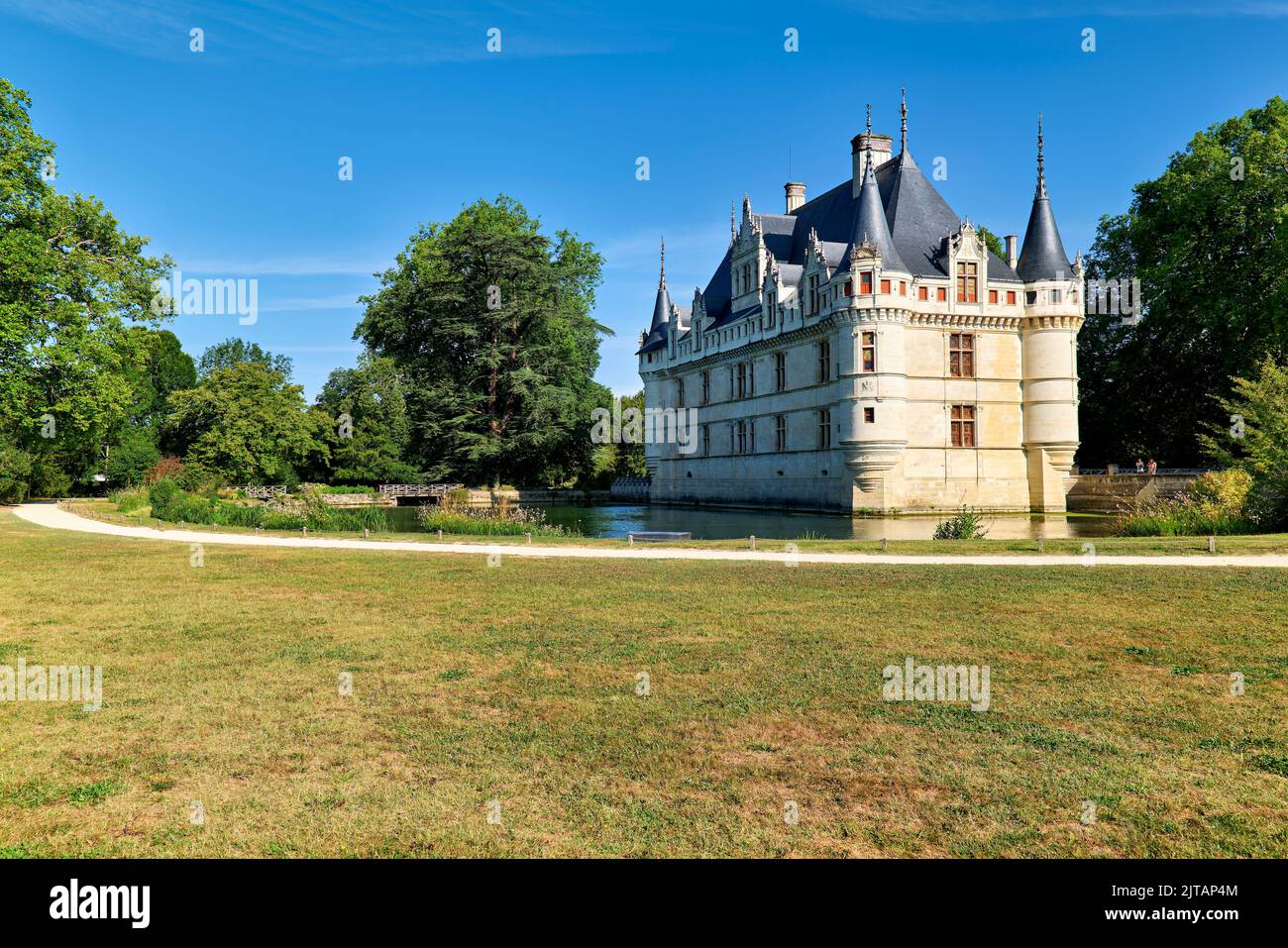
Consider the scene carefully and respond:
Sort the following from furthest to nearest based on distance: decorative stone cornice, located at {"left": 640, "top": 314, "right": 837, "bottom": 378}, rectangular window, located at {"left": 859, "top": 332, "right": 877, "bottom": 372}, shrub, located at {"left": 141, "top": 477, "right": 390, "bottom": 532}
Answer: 1. decorative stone cornice, located at {"left": 640, "top": 314, "right": 837, "bottom": 378}
2. rectangular window, located at {"left": 859, "top": 332, "right": 877, "bottom": 372}
3. shrub, located at {"left": 141, "top": 477, "right": 390, "bottom": 532}

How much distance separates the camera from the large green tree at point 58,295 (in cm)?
3002

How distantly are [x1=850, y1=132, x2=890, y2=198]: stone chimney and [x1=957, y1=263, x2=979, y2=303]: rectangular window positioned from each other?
661 cm

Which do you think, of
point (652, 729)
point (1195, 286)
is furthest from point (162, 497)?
point (1195, 286)

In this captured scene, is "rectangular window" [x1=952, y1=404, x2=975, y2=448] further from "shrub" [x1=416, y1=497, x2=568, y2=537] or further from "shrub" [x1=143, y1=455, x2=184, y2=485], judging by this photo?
"shrub" [x1=143, y1=455, x2=184, y2=485]

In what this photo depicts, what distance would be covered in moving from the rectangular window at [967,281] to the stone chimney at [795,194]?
55.6ft

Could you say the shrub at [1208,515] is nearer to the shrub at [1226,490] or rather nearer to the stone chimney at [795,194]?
the shrub at [1226,490]

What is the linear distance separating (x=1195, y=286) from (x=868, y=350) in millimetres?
16228

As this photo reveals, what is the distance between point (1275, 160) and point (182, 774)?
47.4m

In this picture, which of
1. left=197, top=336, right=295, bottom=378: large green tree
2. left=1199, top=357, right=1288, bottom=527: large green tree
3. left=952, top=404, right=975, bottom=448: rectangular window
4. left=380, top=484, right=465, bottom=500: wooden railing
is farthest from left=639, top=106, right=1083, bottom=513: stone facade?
left=197, top=336, right=295, bottom=378: large green tree

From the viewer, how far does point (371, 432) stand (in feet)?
219

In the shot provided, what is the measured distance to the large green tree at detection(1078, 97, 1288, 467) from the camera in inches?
1501

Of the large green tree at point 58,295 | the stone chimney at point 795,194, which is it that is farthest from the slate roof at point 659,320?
the large green tree at point 58,295

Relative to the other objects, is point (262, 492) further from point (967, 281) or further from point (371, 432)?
point (967, 281)

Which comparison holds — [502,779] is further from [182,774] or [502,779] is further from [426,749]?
[182,774]
